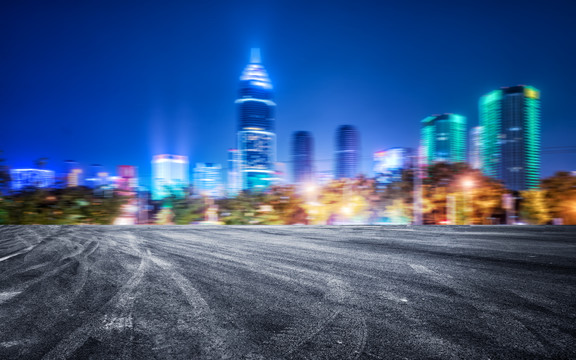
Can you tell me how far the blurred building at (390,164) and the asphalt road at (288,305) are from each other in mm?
8355

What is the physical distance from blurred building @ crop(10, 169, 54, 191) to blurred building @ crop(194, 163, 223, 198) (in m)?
6.55

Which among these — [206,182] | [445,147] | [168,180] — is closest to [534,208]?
[445,147]

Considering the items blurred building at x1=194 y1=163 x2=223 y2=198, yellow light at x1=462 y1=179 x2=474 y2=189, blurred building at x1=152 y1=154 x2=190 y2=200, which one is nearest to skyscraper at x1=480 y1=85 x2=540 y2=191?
yellow light at x1=462 y1=179 x2=474 y2=189

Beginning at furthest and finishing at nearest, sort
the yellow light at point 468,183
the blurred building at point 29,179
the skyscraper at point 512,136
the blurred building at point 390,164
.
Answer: the skyscraper at point 512,136 < the blurred building at point 390,164 < the yellow light at point 468,183 < the blurred building at point 29,179

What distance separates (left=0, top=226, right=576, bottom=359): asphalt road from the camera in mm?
2482

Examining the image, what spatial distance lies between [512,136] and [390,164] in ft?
63.8

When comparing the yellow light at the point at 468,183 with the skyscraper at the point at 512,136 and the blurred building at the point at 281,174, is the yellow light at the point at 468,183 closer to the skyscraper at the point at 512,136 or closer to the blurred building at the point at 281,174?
the skyscraper at the point at 512,136

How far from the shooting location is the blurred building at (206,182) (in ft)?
48.1

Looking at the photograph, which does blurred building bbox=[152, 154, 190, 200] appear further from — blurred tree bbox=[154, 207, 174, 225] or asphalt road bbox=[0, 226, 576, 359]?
asphalt road bbox=[0, 226, 576, 359]

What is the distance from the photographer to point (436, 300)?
12.0 feet

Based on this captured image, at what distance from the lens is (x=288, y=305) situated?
3.46 metres

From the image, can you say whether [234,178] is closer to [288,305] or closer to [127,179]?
[127,179]

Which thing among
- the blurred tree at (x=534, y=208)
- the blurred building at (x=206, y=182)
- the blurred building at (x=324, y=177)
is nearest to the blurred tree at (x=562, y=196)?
the blurred tree at (x=534, y=208)

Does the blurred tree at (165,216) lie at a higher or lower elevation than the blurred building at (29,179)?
lower
